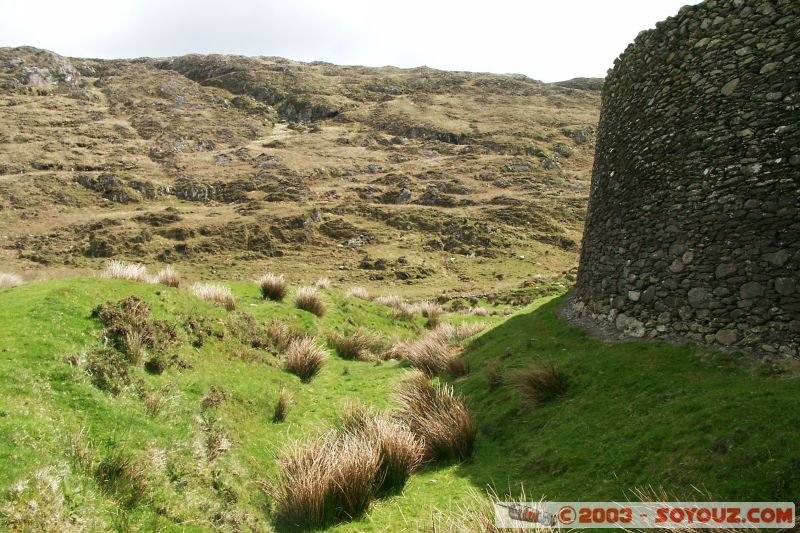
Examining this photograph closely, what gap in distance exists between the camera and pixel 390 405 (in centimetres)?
926

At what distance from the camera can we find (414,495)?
18.9 ft

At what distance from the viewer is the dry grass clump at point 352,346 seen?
1384cm

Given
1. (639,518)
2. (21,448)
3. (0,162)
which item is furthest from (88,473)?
(0,162)

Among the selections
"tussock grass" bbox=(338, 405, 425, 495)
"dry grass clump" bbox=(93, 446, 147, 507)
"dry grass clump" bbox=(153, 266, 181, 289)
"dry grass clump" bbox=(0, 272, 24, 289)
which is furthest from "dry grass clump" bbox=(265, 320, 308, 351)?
"dry grass clump" bbox=(93, 446, 147, 507)

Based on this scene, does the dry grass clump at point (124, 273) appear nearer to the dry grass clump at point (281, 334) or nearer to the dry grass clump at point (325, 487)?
the dry grass clump at point (281, 334)

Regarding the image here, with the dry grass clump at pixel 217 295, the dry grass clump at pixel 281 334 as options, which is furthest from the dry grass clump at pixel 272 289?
the dry grass clump at pixel 281 334

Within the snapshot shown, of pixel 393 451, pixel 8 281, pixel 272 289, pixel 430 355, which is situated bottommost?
pixel 430 355

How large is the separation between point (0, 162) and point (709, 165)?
3282 inches

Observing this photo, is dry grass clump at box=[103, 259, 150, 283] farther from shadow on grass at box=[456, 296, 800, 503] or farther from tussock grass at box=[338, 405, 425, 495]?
shadow on grass at box=[456, 296, 800, 503]

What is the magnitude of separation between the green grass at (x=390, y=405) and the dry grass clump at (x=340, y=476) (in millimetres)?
219

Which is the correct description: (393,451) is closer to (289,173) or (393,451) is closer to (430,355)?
A: (430,355)

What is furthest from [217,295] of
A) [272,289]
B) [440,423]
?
[440,423]

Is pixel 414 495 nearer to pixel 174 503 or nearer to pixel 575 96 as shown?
pixel 174 503

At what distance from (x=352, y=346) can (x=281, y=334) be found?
247cm
